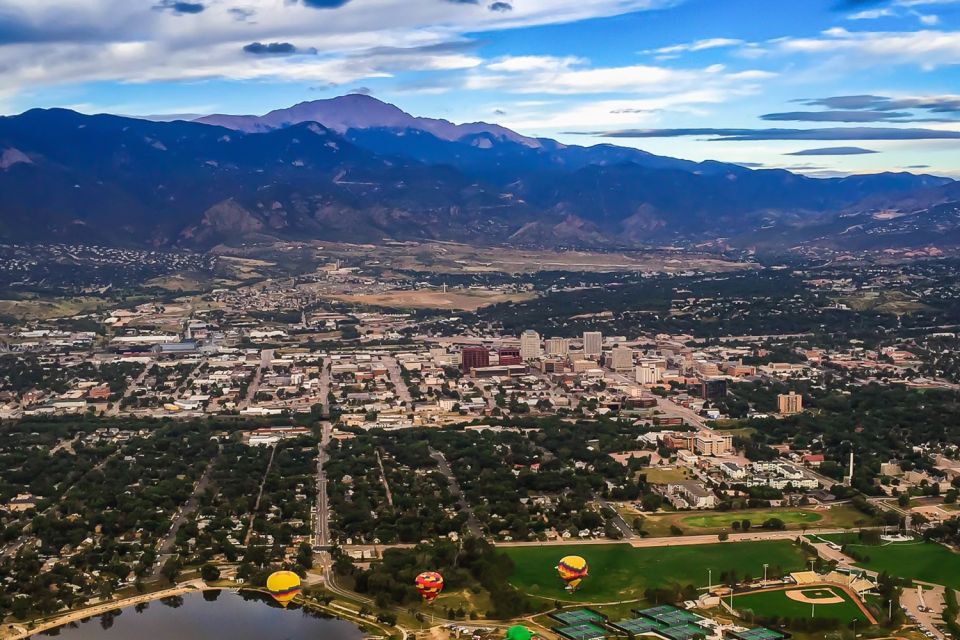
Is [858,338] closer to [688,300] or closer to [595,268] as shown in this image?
[688,300]

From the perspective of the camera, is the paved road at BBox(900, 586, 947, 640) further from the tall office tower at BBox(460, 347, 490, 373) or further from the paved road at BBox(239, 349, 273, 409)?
the tall office tower at BBox(460, 347, 490, 373)

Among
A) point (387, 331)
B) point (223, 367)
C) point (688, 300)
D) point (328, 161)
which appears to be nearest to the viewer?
point (223, 367)

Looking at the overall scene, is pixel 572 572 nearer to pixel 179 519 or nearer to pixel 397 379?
pixel 179 519

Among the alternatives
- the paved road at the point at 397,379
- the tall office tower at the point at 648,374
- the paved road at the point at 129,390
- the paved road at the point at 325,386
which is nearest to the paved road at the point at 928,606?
the paved road at the point at 397,379

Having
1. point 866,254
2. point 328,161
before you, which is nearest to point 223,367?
point 866,254

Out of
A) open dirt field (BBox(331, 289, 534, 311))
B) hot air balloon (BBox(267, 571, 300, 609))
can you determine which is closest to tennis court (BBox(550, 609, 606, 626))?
hot air balloon (BBox(267, 571, 300, 609))
